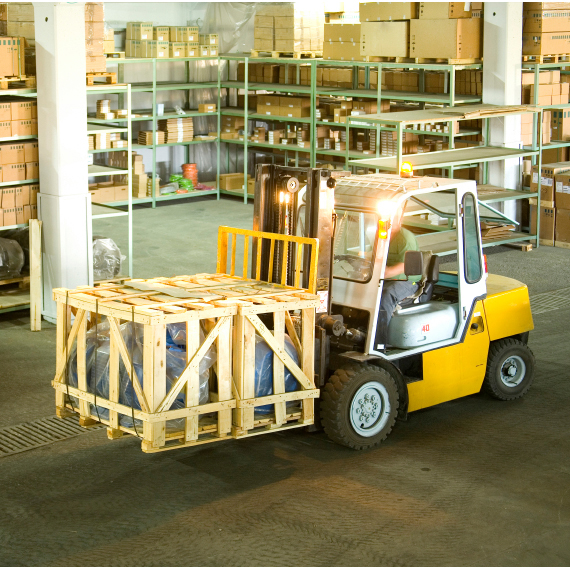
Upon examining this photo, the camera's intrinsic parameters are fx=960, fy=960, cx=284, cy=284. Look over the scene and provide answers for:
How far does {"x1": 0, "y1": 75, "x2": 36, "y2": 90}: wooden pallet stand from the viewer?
10202mm

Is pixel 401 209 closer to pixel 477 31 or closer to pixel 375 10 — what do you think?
pixel 477 31

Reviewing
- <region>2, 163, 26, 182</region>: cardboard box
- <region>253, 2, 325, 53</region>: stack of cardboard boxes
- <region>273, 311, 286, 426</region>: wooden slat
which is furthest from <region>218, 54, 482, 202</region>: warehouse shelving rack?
<region>273, 311, 286, 426</region>: wooden slat

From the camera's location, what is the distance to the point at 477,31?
47.0 feet

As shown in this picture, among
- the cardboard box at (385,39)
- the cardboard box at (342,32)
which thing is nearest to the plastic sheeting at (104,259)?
the cardboard box at (385,39)

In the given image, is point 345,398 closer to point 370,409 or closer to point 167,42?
point 370,409

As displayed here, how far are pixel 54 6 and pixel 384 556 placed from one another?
6909 millimetres

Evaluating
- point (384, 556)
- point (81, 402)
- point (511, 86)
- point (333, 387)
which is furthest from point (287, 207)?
point (511, 86)

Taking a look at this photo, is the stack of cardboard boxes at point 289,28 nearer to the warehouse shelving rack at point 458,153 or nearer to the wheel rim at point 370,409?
the warehouse shelving rack at point 458,153

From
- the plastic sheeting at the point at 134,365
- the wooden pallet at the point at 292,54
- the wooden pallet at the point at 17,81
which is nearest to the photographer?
the plastic sheeting at the point at 134,365

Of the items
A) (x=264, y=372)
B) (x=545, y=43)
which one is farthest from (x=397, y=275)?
(x=545, y=43)

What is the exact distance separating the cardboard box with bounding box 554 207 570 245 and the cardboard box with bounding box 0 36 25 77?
8.21 metres

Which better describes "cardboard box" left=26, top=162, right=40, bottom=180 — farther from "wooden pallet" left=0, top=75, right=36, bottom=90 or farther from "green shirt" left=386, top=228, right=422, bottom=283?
"green shirt" left=386, top=228, right=422, bottom=283

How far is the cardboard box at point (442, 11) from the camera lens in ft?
46.1

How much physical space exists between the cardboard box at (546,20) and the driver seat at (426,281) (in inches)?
309
